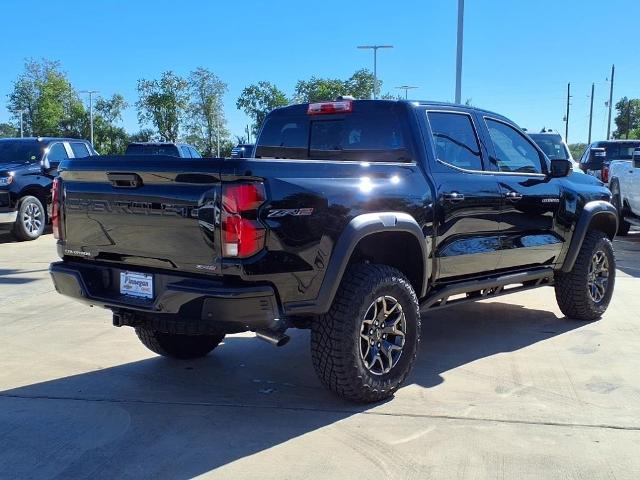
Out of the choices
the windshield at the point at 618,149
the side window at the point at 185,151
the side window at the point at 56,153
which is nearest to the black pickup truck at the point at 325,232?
the side window at the point at 56,153

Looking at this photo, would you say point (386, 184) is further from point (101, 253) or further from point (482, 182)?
point (101, 253)

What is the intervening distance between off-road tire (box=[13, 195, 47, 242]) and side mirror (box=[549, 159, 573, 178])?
981cm

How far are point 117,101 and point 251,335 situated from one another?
5851cm

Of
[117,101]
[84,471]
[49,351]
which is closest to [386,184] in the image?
[84,471]

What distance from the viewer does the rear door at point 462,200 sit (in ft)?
15.6

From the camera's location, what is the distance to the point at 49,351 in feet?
18.0

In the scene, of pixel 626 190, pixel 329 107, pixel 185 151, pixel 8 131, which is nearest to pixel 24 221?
pixel 185 151

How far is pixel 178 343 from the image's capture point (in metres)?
5.12

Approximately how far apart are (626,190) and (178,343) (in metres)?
10.5

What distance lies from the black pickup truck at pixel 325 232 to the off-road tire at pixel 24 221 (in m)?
8.11

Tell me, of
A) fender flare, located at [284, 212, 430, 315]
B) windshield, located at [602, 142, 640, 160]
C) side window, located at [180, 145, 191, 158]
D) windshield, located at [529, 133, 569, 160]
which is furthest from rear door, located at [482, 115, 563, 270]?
windshield, located at [602, 142, 640, 160]

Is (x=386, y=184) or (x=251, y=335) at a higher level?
(x=386, y=184)

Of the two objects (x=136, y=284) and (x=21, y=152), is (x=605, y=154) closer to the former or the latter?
(x=21, y=152)

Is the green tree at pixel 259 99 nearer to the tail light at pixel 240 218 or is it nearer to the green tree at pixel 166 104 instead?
the green tree at pixel 166 104
